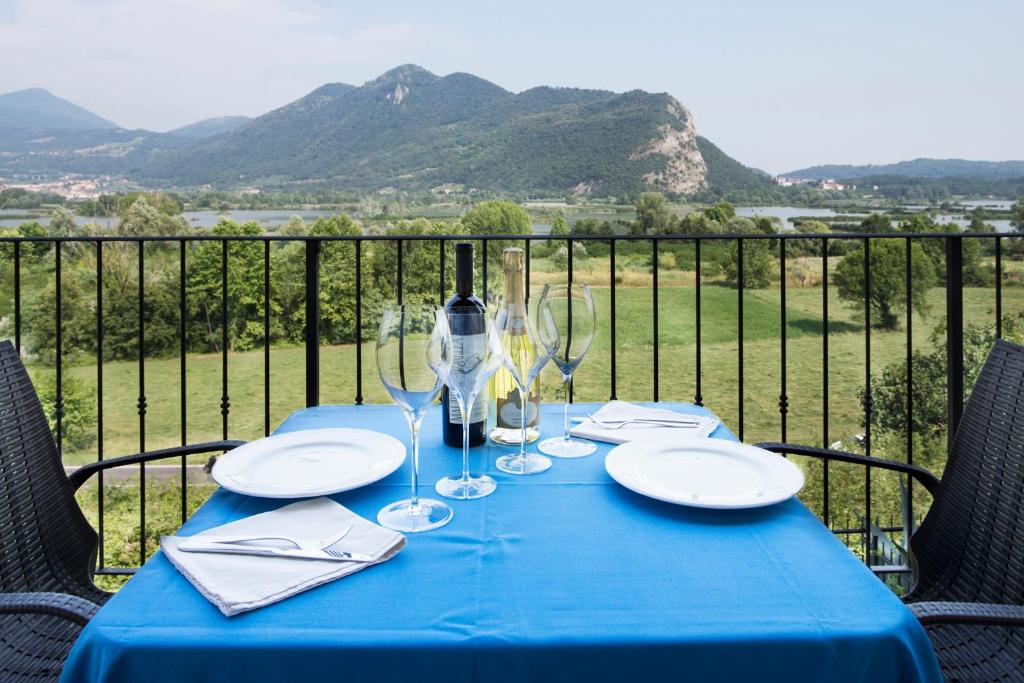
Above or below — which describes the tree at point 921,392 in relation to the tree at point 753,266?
below

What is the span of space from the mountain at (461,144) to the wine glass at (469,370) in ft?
57.9

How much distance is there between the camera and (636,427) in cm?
120

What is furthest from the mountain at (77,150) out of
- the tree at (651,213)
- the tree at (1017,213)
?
the tree at (1017,213)

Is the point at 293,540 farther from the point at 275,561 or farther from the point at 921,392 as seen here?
the point at 921,392

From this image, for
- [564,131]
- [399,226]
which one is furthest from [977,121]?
[399,226]

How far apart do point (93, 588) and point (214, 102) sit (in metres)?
35.9

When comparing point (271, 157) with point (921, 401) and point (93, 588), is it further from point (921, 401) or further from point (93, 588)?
point (93, 588)

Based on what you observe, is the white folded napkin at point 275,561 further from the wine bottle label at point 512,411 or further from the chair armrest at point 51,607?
the wine bottle label at point 512,411

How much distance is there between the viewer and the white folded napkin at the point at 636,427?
1148 millimetres

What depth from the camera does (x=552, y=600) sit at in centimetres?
61

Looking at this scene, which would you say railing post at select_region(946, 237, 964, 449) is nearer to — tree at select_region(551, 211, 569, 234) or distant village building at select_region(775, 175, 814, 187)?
tree at select_region(551, 211, 569, 234)

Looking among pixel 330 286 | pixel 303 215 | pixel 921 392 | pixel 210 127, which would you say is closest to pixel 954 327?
pixel 330 286

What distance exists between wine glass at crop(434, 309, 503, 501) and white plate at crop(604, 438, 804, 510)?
0.62 feet

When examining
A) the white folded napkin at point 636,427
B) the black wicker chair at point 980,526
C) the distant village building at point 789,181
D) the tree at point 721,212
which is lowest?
the black wicker chair at point 980,526
